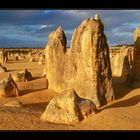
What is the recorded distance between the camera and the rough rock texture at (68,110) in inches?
341

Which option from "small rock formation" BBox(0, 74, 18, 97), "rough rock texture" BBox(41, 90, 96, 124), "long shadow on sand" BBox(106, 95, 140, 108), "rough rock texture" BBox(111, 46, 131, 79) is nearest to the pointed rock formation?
"small rock formation" BBox(0, 74, 18, 97)

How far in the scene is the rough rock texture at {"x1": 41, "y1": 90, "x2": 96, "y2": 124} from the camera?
341 inches

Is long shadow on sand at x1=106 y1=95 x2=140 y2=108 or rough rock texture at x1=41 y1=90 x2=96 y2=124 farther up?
rough rock texture at x1=41 y1=90 x2=96 y2=124

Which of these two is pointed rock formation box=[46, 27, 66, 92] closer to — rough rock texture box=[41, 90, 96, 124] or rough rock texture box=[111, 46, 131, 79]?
rough rock texture box=[111, 46, 131, 79]

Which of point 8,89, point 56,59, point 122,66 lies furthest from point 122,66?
point 8,89

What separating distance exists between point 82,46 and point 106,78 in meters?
1.60

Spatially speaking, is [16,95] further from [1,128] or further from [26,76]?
[1,128]

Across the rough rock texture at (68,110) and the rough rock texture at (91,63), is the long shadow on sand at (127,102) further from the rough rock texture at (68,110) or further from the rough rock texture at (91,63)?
the rough rock texture at (68,110)

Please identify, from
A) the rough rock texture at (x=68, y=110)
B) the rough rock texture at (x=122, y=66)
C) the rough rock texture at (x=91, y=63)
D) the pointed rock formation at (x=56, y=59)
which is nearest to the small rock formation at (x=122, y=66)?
the rough rock texture at (x=122, y=66)

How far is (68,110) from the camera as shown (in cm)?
880

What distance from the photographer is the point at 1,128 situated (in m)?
7.43

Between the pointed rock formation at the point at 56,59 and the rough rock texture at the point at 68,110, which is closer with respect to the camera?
the rough rock texture at the point at 68,110

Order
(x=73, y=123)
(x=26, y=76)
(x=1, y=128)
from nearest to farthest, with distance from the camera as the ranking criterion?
(x=1, y=128), (x=73, y=123), (x=26, y=76)
